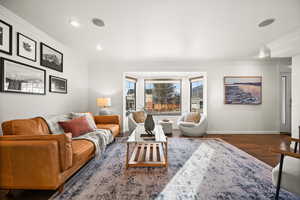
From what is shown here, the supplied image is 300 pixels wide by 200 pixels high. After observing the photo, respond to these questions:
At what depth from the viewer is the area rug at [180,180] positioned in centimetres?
151

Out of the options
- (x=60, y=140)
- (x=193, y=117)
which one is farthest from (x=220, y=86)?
(x=60, y=140)

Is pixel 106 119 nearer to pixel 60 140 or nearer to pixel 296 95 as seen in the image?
pixel 60 140

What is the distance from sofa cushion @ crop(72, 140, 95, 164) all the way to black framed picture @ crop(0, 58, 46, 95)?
4.35ft

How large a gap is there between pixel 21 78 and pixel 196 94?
16.6 feet

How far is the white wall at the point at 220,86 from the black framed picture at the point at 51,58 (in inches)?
53.0

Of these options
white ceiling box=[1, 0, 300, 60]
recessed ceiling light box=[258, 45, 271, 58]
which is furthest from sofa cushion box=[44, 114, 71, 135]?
recessed ceiling light box=[258, 45, 271, 58]

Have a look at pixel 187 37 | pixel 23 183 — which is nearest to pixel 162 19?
pixel 187 37

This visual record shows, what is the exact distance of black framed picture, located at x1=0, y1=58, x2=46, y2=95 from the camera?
6.60 ft

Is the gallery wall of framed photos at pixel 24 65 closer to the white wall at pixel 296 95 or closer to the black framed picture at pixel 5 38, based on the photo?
the black framed picture at pixel 5 38

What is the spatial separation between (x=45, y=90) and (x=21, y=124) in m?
1.18

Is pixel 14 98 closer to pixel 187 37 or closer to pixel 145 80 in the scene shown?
pixel 187 37

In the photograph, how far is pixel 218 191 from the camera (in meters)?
1.57

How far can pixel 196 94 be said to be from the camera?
17.4 feet

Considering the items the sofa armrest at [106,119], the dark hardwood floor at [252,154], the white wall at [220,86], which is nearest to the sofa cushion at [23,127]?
the dark hardwood floor at [252,154]
